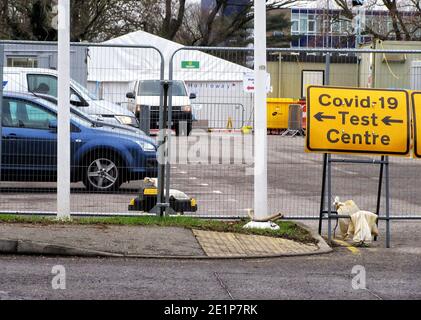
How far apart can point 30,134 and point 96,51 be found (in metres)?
1.67

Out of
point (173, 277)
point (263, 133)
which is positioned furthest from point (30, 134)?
point (173, 277)

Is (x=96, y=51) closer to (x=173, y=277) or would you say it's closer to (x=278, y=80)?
(x=278, y=80)

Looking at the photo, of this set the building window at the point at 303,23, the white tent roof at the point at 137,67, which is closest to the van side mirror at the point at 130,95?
the white tent roof at the point at 137,67

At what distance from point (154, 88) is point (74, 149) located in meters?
1.54

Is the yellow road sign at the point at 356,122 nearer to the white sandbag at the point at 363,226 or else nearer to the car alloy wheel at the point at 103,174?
the white sandbag at the point at 363,226

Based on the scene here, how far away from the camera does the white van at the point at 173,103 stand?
40.2ft

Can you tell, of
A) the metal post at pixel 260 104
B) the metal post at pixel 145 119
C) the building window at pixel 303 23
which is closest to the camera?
the metal post at pixel 260 104

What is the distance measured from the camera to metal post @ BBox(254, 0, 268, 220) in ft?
36.5

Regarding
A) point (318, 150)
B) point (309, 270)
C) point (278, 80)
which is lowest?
point (309, 270)

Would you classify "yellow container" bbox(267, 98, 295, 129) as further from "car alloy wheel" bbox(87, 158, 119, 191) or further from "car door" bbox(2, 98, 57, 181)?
"car door" bbox(2, 98, 57, 181)

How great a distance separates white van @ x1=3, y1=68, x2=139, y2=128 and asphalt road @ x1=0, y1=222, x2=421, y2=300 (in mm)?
4227

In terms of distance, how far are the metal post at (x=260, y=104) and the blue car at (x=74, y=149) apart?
1964 mm

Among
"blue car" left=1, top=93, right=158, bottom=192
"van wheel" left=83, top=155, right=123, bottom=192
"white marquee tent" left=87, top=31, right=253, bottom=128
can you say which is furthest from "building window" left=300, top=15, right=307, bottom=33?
"van wheel" left=83, top=155, right=123, bottom=192

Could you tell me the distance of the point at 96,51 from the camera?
549 inches
